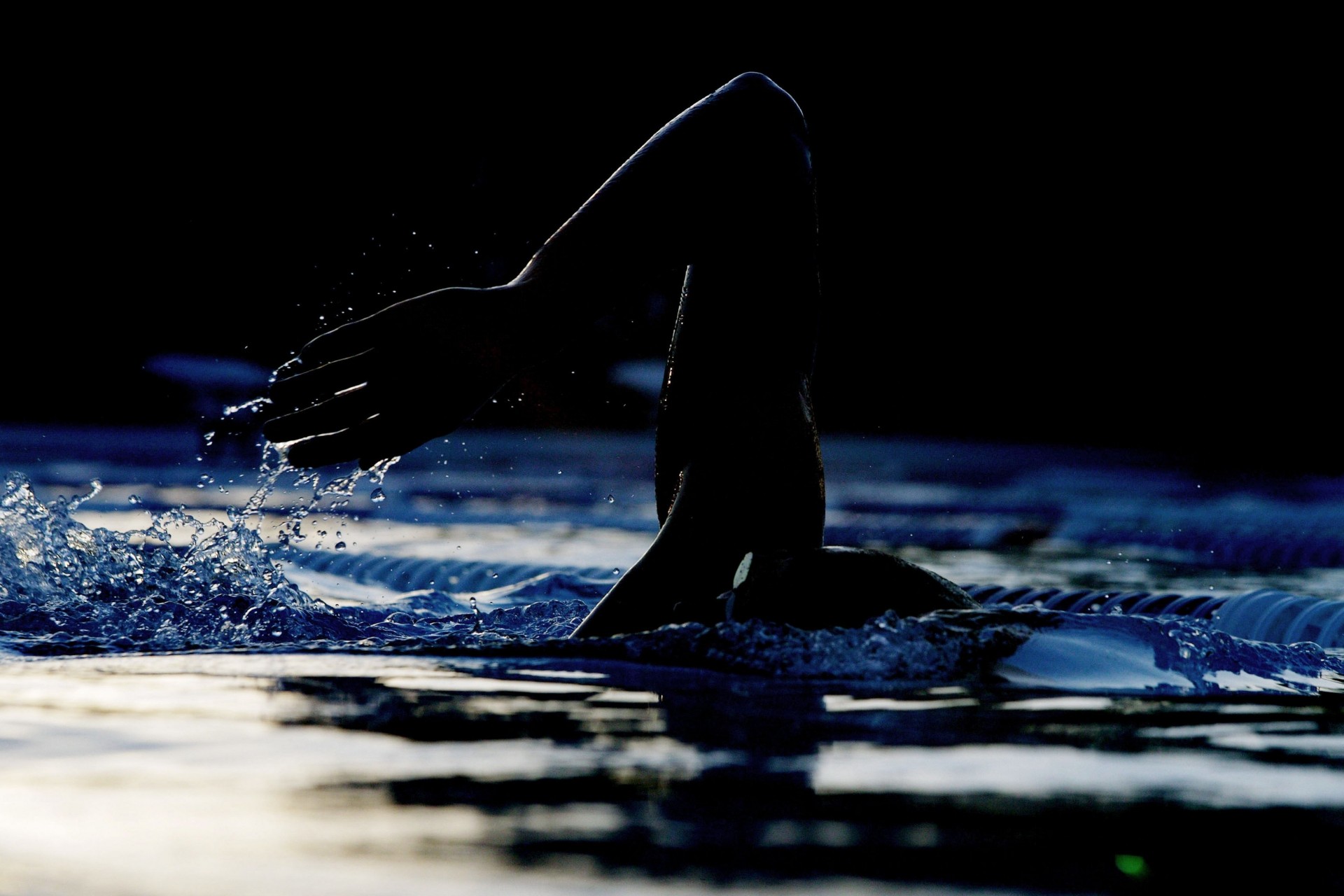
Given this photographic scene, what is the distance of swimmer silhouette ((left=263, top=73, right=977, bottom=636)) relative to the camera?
229 centimetres

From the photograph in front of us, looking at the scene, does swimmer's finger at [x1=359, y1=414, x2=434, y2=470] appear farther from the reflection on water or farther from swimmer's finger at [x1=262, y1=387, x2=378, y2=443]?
the reflection on water

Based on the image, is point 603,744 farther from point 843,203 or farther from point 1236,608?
point 843,203

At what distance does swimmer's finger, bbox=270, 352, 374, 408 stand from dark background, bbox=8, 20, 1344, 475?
43.0 ft

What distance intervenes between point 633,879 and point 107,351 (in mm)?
20608

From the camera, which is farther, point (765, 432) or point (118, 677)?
point (765, 432)

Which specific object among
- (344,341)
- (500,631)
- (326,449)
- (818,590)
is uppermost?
(344,341)

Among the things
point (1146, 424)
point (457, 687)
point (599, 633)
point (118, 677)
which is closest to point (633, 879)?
point (457, 687)

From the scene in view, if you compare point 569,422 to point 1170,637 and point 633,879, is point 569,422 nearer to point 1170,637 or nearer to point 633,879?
point 1170,637

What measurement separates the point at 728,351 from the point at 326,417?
774mm

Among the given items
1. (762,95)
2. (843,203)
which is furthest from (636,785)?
(843,203)

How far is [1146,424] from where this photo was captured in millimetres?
17141

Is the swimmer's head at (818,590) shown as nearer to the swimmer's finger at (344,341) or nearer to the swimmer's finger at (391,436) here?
the swimmer's finger at (391,436)

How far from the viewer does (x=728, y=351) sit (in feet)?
8.40

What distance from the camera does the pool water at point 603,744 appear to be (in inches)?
42.7
